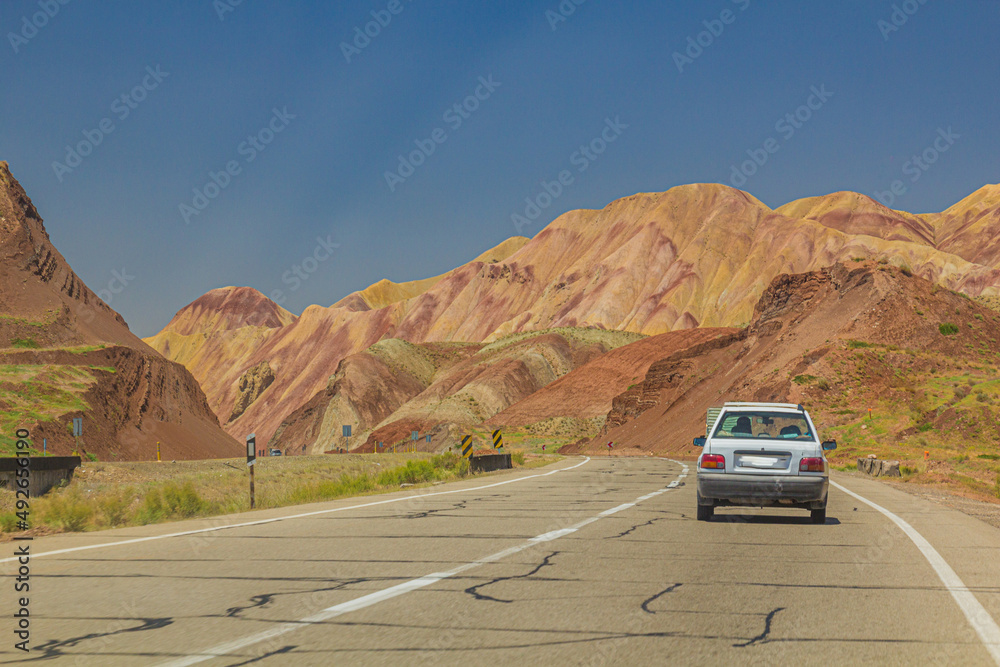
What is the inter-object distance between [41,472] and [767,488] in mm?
13217

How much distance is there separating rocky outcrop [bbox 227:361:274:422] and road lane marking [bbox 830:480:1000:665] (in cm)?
17339

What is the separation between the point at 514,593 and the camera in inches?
291

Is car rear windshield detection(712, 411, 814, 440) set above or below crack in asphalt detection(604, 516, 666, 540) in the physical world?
→ above

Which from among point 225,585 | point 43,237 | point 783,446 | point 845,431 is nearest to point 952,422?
point 845,431

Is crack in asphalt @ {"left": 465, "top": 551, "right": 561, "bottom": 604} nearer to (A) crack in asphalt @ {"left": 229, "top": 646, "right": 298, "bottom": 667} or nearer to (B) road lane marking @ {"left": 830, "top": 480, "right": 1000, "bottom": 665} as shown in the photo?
(A) crack in asphalt @ {"left": 229, "top": 646, "right": 298, "bottom": 667}

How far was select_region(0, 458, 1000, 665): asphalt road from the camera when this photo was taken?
5.59 metres

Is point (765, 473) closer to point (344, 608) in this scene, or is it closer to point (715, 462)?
point (715, 462)

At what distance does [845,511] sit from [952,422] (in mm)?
36876

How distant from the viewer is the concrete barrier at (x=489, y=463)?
3041 cm

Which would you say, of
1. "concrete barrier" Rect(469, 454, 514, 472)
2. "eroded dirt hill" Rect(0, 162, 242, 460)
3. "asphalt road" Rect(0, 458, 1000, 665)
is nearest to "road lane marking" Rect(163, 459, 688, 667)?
"asphalt road" Rect(0, 458, 1000, 665)

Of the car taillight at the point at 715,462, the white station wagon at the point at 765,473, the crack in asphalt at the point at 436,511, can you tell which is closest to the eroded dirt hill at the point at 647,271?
the crack in asphalt at the point at 436,511

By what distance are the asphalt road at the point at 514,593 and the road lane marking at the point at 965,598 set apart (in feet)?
0.13

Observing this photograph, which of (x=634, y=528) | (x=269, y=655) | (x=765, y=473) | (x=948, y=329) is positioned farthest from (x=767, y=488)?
(x=948, y=329)

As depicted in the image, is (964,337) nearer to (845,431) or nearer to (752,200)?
(845,431)
